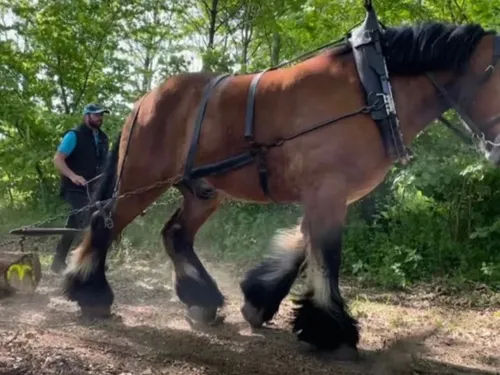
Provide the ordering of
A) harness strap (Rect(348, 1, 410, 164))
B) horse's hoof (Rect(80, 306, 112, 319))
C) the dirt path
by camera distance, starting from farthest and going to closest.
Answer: horse's hoof (Rect(80, 306, 112, 319))
harness strap (Rect(348, 1, 410, 164))
the dirt path

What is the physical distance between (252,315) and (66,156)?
9.65 feet

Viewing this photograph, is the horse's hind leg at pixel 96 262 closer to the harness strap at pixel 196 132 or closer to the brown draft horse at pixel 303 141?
the brown draft horse at pixel 303 141

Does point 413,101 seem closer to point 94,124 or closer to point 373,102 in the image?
point 373,102

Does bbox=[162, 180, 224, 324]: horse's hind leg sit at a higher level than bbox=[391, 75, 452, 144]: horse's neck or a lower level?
lower

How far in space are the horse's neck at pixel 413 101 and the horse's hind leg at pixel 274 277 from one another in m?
0.99

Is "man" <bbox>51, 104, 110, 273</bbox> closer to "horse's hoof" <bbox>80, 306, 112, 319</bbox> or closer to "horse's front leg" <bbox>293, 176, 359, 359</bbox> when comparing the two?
"horse's hoof" <bbox>80, 306, 112, 319</bbox>

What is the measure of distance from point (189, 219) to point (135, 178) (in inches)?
22.4

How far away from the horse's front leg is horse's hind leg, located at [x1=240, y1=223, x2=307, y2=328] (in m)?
0.38

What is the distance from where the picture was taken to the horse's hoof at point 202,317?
5.02m

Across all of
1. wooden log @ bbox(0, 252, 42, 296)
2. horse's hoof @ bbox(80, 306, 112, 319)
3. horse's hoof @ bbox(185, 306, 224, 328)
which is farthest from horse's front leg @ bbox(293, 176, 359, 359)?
wooden log @ bbox(0, 252, 42, 296)

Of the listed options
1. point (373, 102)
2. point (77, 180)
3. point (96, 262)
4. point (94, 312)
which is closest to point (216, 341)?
point (94, 312)

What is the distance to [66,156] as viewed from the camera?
670 centimetres

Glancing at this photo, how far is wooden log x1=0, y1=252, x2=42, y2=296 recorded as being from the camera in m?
5.45

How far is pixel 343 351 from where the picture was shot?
409cm
